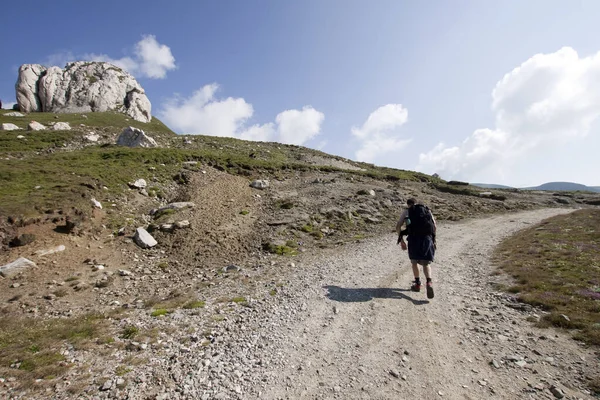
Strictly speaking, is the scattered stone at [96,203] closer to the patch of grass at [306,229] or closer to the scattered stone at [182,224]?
the scattered stone at [182,224]

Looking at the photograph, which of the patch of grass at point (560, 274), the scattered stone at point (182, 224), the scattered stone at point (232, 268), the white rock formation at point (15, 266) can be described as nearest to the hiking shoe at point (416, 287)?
the patch of grass at point (560, 274)

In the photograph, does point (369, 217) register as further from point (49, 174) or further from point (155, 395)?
point (49, 174)

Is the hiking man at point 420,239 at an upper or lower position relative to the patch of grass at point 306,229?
upper

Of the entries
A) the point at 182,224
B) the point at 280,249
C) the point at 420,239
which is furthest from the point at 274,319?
the point at 182,224

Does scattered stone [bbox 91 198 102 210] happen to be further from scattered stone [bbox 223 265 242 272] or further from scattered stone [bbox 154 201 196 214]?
scattered stone [bbox 223 265 242 272]

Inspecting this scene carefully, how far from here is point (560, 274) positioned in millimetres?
13555

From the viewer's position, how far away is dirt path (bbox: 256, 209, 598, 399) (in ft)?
20.7

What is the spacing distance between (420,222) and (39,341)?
14298mm

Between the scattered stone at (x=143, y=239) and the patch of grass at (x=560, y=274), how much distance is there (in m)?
19.6

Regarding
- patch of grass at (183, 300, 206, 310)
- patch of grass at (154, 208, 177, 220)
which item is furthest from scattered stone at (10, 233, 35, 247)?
patch of grass at (183, 300, 206, 310)

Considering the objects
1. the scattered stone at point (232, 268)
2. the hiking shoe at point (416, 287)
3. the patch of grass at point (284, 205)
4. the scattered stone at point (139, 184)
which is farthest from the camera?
the patch of grass at point (284, 205)

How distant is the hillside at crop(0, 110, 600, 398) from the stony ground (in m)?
0.10

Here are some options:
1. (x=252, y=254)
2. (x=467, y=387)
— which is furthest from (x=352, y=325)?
(x=252, y=254)

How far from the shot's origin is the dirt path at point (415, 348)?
6305mm
